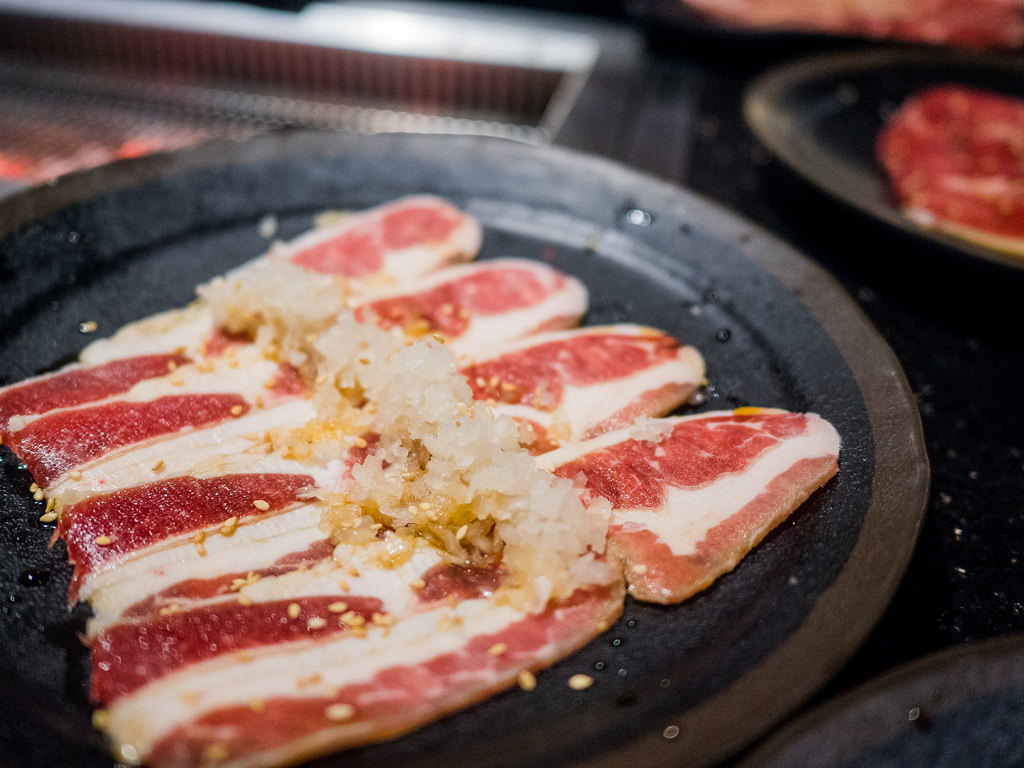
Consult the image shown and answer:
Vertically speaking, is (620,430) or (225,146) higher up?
(225,146)

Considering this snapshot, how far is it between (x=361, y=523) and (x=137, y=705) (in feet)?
2.21

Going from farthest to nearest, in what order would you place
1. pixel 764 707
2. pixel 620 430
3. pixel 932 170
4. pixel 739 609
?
pixel 932 170 < pixel 620 430 < pixel 739 609 < pixel 764 707

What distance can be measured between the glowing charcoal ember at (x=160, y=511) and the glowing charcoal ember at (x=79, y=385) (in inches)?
18.8

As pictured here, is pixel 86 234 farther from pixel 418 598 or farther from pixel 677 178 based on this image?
pixel 677 178

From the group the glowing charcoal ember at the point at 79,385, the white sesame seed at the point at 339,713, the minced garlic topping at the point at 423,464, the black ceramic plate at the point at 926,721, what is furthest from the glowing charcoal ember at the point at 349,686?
the glowing charcoal ember at the point at 79,385

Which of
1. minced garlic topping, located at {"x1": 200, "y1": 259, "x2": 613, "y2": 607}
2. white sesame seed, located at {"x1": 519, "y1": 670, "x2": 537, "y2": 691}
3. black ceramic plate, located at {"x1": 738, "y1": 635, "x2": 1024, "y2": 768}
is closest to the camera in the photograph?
black ceramic plate, located at {"x1": 738, "y1": 635, "x2": 1024, "y2": 768}

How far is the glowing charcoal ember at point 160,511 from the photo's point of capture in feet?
6.11

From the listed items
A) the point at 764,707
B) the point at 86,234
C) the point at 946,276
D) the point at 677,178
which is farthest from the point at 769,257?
the point at 86,234

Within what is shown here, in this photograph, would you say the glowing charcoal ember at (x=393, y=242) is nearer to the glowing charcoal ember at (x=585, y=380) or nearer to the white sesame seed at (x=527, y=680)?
the glowing charcoal ember at (x=585, y=380)

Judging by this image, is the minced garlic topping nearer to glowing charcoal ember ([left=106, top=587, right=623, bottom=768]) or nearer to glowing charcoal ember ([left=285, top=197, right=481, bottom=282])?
glowing charcoal ember ([left=106, top=587, right=623, bottom=768])

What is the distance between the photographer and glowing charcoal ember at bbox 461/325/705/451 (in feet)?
7.68

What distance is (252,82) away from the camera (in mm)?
4992

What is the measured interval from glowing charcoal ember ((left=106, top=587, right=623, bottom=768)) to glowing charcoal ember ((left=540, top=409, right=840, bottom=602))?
175 millimetres

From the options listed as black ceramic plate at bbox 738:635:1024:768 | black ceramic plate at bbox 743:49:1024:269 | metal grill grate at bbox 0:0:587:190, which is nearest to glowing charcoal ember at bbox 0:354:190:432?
black ceramic plate at bbox 738:635:1024:768
